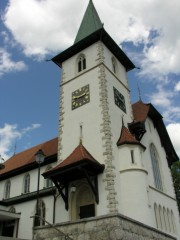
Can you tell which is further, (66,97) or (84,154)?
(66,97)

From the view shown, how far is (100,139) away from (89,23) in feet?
49.6

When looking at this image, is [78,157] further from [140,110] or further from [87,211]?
[140,110]

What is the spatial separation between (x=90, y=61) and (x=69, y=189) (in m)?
11.1

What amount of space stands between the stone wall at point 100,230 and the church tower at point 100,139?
480 centimetres

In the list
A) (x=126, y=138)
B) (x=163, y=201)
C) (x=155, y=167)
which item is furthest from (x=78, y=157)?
(x=155, y=167)

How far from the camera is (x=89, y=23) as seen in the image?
1142 inches

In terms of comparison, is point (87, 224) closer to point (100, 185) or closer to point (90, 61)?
point (100, 185)

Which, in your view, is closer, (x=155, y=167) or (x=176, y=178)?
(x=155, y=167)

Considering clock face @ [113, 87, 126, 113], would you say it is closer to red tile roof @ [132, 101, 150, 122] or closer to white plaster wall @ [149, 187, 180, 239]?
red tile roof @ [132, 101, 150, 122]

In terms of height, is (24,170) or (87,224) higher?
(24,170)

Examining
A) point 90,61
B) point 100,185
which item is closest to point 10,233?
point 100,185

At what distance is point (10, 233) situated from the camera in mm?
22438

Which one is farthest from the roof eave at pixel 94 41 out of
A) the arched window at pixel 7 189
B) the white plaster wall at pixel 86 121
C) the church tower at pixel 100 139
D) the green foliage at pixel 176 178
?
the green foliage at pixel 176 178

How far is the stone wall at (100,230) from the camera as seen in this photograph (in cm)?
1030
